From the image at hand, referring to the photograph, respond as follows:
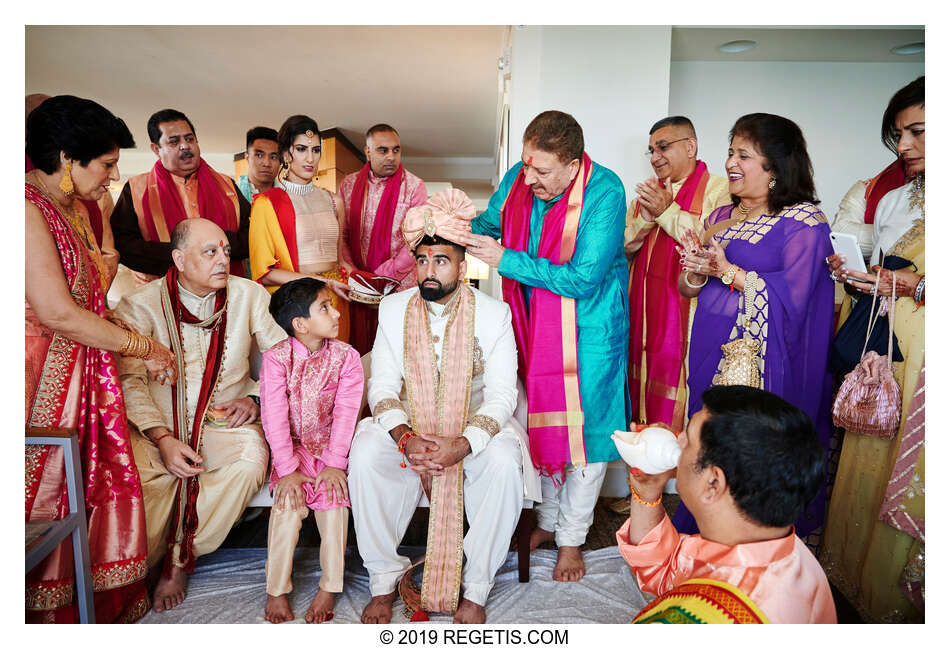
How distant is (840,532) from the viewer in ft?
7.96

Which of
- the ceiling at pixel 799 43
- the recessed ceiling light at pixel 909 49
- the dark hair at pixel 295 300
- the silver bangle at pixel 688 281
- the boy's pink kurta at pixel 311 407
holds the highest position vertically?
the ceiling at pixel 799 43

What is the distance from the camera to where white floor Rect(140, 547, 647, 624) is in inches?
89.2

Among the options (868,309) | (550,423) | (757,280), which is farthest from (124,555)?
(868,309)

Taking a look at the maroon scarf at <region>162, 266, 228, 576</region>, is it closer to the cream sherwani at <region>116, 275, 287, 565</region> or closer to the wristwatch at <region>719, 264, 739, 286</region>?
the cream sherwani at <region>116, 275, 287, 565</region>

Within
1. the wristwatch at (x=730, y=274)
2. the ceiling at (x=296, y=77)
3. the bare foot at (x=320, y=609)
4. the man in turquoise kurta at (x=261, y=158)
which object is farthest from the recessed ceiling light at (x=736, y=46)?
the bare foot at (x=320, y=609)

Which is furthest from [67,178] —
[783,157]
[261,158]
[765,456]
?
[783,157]

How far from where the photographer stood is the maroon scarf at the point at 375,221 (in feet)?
11.1

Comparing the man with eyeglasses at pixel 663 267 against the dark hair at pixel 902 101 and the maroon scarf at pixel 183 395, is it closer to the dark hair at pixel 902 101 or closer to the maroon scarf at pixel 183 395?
the dark hair at pixel 902 101

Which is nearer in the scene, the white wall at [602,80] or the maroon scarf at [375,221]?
the white wall at [602,80]

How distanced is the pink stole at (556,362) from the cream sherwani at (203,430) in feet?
3.73

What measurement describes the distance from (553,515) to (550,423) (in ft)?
1.80

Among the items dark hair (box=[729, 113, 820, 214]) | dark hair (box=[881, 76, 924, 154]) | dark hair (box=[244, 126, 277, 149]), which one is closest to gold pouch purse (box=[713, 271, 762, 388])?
dark hair (box=[729, 113, 820, 214])
